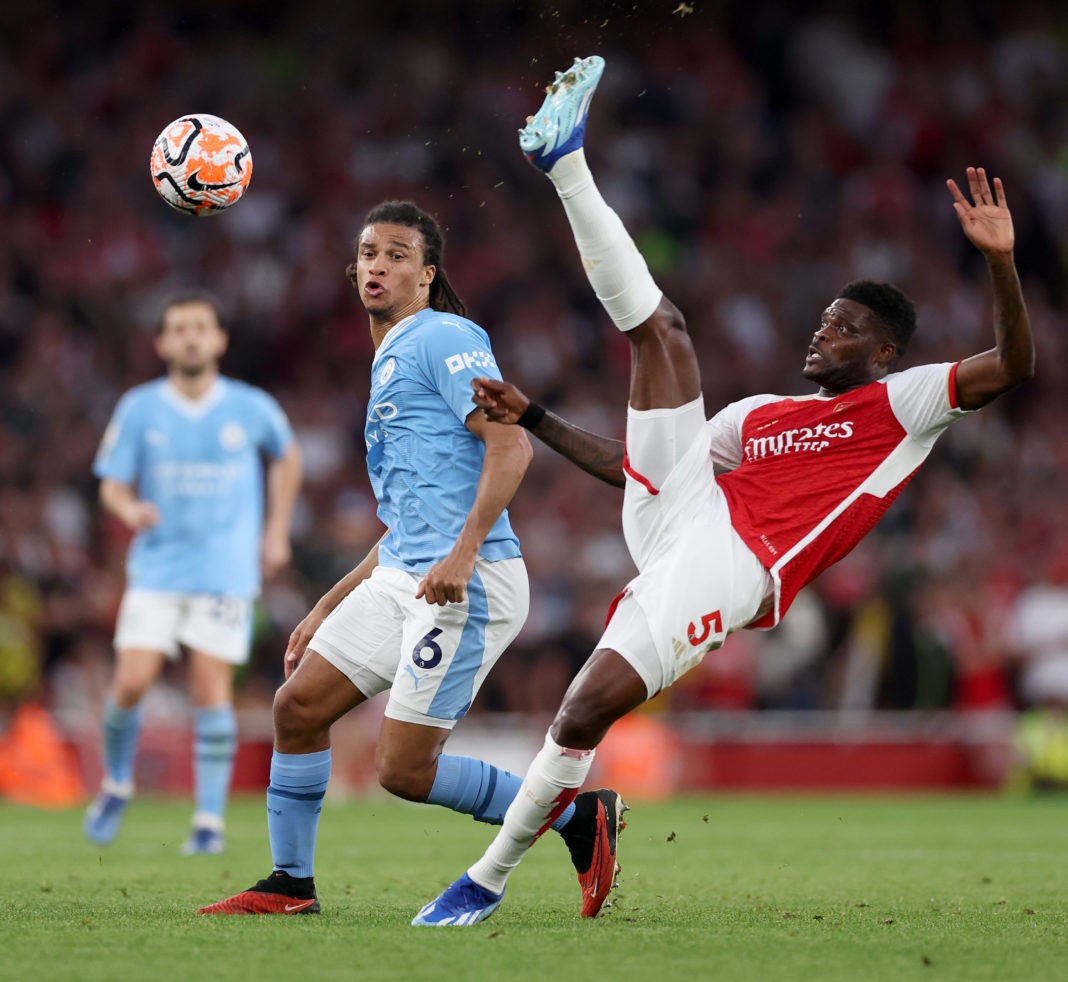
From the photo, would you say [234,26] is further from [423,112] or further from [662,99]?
[662,99]

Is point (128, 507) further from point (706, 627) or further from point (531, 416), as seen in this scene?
point (706, 627)

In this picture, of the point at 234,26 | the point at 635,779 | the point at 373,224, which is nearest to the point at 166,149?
the point at 373,224

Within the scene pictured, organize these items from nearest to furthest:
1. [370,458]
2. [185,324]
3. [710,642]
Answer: [710,642]
[370,458]
[185,324]

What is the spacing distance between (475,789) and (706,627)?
39.8 inches

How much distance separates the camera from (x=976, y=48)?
20.1 meters

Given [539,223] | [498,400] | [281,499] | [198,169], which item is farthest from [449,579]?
[539,223]

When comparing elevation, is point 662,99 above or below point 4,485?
above

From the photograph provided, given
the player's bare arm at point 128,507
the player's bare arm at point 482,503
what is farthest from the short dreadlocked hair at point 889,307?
the player's bare arm at point 128,507

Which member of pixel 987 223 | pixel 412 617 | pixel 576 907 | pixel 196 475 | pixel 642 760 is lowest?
pixel 642 760

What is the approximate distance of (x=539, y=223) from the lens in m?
18.7

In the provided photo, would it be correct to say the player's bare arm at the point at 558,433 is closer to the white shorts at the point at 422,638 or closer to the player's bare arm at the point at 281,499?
the white shorts at the point at 422,638

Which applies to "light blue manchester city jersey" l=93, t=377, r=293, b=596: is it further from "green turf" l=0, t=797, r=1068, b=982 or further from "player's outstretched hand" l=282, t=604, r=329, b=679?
"player's outstretched hand" l=282, t=604, r=329, b=679

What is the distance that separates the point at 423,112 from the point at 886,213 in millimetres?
5081

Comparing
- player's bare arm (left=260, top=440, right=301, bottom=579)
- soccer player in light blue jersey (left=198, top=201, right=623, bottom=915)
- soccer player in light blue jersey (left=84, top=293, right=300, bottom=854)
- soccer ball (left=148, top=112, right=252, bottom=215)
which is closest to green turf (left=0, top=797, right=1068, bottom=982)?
soccer player in light blue jersey (left=198, top=201, right=623, bottom=915)
